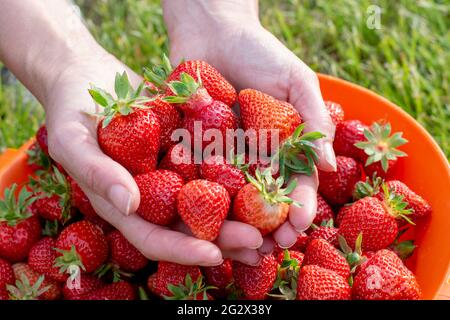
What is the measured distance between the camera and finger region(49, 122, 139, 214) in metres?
1.17

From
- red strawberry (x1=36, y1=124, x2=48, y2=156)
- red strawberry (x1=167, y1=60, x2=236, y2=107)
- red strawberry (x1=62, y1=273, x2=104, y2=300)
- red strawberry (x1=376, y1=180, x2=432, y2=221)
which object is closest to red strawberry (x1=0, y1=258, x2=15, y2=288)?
red strawberry (x1=62, y1=273, x2=104, y2=300)

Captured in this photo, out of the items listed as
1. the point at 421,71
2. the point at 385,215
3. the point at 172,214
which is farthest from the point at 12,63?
the point at 421,71

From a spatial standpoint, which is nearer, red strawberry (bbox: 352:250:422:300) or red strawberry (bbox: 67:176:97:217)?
red strawberry (bbox: 352:250:422:300)

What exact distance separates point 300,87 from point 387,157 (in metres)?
0.32

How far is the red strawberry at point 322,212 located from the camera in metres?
1.56

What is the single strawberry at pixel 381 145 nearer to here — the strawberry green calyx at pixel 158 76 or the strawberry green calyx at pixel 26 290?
the strawberry green calyx at pixel 158 76

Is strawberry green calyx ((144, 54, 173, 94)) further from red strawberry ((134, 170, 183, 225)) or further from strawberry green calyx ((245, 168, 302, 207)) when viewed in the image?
strawberry green calyx ((245, 168, 302, 207))

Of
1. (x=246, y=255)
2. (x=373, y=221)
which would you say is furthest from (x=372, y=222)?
(x=246, y=255)

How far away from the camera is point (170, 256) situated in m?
1.22

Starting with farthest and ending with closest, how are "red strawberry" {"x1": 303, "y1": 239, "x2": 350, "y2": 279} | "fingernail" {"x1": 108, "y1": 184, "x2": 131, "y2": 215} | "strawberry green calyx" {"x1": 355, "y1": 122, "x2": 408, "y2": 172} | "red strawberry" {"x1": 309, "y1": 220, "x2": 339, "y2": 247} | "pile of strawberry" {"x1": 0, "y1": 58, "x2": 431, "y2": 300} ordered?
"strawberry green calyx" {"x1": 355, "y1": 122, "x2": 408, "y2": 172}, "red strawberry" {"x1": 309, "y1": 220, "x2": 339, "y2": 247}, "red strawberry" {"x1": 303, "y1": 239, "x2": 350, "y2": 279}, "pile of strawberry" {"x1": 0, "y1": 58, "x2": 431, "y2": 300}, "fingernail" {"x1": 108, "y1": 184, "x2": 131, "y2": 215}

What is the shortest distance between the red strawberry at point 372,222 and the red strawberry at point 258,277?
0.20 m

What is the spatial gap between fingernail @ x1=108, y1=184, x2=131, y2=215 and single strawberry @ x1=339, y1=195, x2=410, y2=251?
1.75 feet

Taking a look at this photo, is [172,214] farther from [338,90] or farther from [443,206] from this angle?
[338,90]

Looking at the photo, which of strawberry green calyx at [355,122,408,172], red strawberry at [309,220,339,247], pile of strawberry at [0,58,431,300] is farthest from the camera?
strawberry green calyx at [355,122,408,172]
